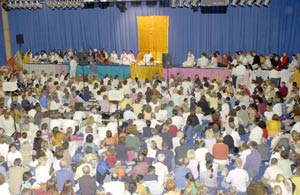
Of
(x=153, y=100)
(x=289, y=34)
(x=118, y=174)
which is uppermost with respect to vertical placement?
(x=289, y=34)

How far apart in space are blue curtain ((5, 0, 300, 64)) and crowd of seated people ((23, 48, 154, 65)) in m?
1.12

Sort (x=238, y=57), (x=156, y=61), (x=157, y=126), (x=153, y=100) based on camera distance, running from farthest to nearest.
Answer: (x=156, y=61), (x=238, y=57), (x=153, y=100), (x=157, y=126)

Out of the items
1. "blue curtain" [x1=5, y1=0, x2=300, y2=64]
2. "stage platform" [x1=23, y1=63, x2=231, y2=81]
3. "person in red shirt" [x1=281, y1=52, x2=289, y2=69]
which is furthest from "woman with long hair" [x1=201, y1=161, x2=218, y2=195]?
"blue curtain" [x1=5, y1=0, x2=300, y2=64]

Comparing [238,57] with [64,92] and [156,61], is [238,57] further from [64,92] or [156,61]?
[64,92]

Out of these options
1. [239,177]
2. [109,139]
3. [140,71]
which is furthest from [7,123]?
[140,71]

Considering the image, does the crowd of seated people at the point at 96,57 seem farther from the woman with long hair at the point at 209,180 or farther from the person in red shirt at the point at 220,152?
the woman with long hair at the point at 209,180

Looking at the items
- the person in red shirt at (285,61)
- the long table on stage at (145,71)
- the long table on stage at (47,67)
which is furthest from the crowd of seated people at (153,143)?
the long table on stage at (47,67)

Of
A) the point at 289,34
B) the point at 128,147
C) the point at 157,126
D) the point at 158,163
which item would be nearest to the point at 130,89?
the point at 157,126

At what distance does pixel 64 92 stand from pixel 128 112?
3619 millimetres

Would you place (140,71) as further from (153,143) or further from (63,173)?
(63,173)

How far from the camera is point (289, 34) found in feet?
62.7

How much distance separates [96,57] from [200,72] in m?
6.39

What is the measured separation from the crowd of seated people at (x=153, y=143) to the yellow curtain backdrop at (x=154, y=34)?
639cm

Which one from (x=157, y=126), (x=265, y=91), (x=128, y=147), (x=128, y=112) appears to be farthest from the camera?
(x=265, y=91)
